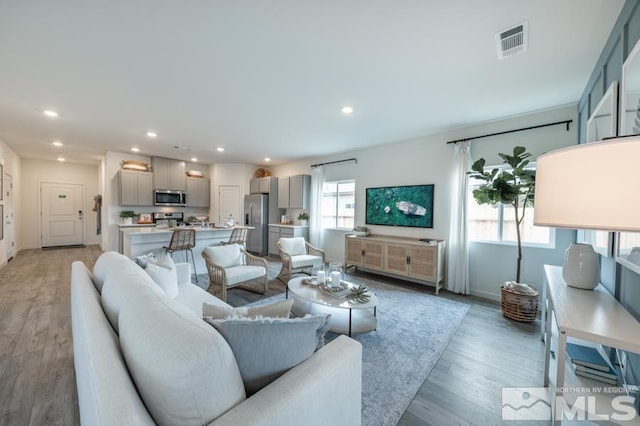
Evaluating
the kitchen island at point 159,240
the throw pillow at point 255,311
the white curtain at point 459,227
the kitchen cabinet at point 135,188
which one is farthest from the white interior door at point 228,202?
the throw pillow at point 255,311

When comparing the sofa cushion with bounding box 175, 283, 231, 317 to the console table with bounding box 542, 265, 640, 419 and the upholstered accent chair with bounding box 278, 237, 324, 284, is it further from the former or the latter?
the console table with bounding box 542, 265, 640, 419

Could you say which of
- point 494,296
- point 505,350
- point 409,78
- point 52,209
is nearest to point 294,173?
point 409,78

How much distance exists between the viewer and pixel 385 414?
1.60 meters

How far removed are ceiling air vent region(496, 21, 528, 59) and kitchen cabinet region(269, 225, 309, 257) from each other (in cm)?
497

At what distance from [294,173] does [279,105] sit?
3.74m

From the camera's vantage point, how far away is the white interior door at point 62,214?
7160 millimetres

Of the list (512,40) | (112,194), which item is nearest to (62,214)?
(112,194)

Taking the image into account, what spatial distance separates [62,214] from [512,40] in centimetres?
1090

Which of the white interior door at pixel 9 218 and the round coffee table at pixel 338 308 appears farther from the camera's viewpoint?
the white interior door at pixel 9 218

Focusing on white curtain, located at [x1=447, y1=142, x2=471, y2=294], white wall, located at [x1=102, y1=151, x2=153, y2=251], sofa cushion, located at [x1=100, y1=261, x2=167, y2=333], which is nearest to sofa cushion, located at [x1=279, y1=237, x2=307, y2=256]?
white curtain, located at [x1=447, y1=142, x2=471, y2=294]

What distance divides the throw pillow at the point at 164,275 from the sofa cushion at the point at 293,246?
85.2 inches

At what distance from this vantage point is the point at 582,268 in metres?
1.84

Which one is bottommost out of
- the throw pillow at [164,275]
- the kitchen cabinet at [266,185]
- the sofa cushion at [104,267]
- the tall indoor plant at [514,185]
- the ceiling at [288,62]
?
the throw pillow at [164,275]

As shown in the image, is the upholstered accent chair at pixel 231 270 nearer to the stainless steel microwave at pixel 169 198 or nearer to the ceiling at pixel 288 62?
the ceiling at pixel 288 62
